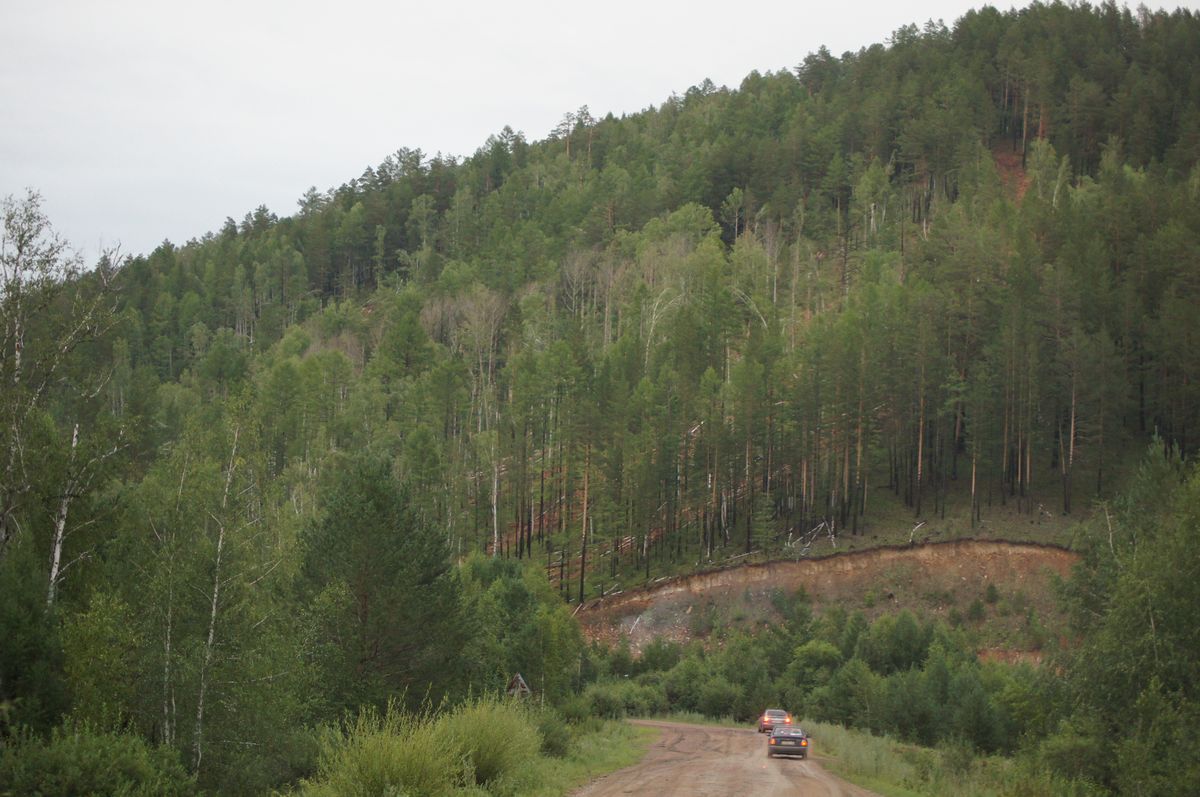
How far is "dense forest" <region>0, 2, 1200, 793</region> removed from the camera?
22.8 m

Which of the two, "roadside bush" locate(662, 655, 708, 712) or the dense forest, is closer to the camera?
the dense forest

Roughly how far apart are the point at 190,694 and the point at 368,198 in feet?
441

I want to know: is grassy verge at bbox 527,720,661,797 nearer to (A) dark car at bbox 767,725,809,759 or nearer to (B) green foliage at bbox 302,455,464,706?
(A) dark car at bbox 767,725,809,759

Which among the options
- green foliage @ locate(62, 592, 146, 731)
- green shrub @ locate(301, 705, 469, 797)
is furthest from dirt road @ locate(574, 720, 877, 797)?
green foliage @ locate(62, 592, 146, 731)

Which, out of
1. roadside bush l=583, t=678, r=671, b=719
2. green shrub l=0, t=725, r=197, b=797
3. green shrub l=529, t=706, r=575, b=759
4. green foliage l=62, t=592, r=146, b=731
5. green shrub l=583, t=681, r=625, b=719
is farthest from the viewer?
roadside bush l=583, t=678, r=671, b=719

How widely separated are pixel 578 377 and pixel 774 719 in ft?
136

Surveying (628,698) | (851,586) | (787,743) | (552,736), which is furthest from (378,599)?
(851,586)

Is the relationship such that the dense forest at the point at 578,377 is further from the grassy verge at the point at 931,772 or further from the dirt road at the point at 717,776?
the dirt road at the point at 717,776

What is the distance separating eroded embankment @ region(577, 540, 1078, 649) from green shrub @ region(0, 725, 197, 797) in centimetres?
4865

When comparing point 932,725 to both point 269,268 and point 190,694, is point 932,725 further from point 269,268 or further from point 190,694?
point 269,268

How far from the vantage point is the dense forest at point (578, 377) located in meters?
22.8

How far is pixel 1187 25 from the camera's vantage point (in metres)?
127

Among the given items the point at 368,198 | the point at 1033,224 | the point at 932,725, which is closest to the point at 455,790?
the point at 932,725

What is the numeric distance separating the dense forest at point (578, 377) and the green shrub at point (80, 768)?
833 mm
